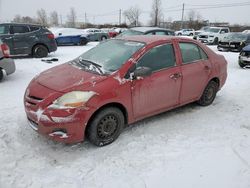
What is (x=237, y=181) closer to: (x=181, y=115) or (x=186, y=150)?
(x=186, y=150)

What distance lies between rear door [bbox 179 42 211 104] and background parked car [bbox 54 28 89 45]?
1685 centimetres

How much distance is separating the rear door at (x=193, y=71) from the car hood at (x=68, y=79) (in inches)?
71.9

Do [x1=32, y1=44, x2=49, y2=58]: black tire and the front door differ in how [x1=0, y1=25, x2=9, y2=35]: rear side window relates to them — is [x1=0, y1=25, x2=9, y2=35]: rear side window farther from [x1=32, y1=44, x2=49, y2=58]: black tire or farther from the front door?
the front door

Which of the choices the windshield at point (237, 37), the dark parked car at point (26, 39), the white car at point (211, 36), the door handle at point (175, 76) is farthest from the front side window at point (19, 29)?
the white car at point (211, 36)

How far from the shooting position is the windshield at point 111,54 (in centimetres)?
437

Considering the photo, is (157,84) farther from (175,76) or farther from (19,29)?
(19,29)

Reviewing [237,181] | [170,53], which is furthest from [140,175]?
[170,53]

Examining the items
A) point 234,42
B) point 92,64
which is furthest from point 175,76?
point 234,42

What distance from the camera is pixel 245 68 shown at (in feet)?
36.7

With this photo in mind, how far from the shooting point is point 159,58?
4.70 m

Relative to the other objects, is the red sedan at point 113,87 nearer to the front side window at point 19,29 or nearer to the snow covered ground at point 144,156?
the snow covered ground at point 144,156

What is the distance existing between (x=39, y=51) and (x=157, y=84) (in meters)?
9.89

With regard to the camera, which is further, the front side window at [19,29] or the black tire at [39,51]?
the black tire at [39,51]

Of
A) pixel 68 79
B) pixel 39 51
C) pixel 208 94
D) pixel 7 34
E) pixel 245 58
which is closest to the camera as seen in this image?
pixel 68 79
